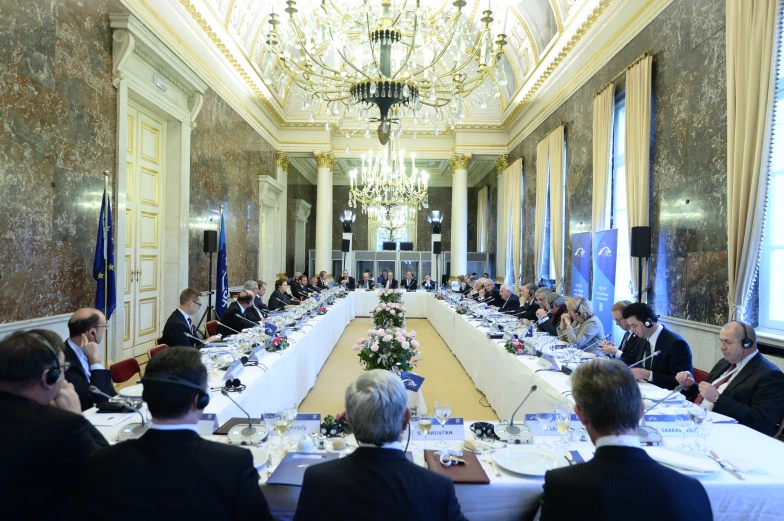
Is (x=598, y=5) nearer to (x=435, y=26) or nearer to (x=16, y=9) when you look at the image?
(x=435, y=26)

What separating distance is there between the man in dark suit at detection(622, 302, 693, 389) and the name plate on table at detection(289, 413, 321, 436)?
2325mm

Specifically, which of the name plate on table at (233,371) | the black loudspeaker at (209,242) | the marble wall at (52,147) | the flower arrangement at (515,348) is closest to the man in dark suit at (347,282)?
the black loudspeaker at (209,242)

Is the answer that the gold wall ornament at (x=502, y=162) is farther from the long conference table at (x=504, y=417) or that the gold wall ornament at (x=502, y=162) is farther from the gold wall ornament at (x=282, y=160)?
the long conference table at (x=504, y=417)

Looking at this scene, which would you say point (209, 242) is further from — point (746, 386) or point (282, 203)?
point (746, 386)

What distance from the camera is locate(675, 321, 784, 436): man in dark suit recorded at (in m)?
2.35

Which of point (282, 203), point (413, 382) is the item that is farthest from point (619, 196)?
point (282, 203)

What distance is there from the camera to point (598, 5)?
664 cm

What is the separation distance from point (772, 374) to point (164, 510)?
9.54 feet

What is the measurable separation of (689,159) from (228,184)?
769cm

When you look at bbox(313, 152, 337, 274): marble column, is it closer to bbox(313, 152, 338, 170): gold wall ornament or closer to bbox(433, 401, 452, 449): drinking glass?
bbox(313, 152, 338, 170): gold wall ornament

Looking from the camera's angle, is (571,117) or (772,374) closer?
(772,374)

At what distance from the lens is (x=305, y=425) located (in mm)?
2043

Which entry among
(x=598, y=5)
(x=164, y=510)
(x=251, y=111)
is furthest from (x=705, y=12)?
(x=251, y=111)

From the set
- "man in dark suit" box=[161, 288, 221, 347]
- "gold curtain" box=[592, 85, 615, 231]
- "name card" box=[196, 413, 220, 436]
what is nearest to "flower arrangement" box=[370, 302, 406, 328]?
"man in dark suit" box=[161, 288, 221, 347]
